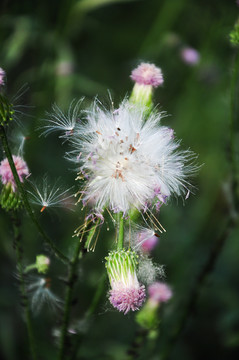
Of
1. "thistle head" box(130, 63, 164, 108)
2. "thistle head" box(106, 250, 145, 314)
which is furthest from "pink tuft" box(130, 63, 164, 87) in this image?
"thistle head" box(106, 250, 145, 314)

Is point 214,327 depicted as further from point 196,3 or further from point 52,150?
point 196,3

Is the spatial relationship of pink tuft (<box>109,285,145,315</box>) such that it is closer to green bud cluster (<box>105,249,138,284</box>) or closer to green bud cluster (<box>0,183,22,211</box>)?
green bud cluster (<box>105,249,138,284</box>)

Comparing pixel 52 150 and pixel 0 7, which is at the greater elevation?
pixel 0 7

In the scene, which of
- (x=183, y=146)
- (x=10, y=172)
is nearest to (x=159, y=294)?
(x=10, y=172)

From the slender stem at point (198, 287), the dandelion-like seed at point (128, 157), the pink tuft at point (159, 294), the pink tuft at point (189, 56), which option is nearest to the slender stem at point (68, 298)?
the dandelion-like seed at point (128, 157)

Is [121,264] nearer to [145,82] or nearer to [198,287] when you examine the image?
[145,82]

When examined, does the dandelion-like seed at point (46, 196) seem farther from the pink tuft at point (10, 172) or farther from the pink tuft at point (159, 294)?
the pink tuft at point (159, 294)

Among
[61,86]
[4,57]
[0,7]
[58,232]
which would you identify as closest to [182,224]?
[58,232]
